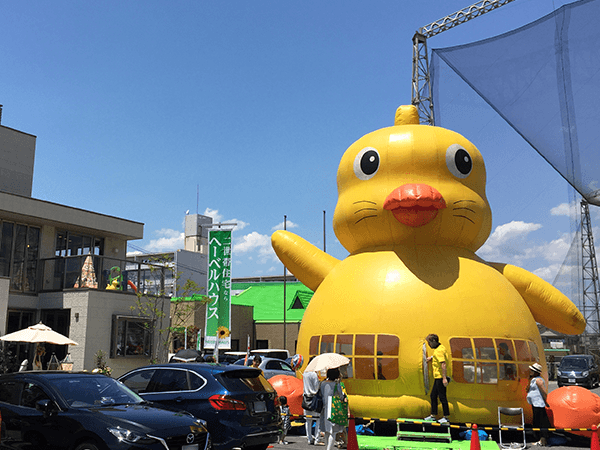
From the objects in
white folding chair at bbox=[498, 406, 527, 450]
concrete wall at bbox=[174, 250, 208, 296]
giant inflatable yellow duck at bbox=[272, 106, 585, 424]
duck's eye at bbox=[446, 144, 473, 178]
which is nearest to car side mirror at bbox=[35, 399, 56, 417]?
giant inflatable yellow duck at bbox=[272, 106, 585, 424]

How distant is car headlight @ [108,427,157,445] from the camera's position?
268 inches

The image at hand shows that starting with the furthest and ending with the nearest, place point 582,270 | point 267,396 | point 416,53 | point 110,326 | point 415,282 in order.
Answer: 1. point 582,270
2. point 416,53
3. point 110,326
4. point 415,282
5. point 267,396

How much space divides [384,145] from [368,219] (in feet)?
5.44

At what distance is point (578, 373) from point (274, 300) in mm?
20242

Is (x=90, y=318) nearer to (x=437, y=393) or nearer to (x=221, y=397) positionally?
(x=221, y=397)

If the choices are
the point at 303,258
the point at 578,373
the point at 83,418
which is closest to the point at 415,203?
the point at 303,258

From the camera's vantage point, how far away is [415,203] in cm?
1138

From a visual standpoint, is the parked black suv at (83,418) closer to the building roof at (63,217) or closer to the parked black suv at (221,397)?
the parked black suv at (221,397)

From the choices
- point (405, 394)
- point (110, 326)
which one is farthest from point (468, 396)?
point (110, 326)

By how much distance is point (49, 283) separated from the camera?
66.3ft

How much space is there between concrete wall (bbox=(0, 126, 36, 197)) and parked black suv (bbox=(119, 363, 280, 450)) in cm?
1621

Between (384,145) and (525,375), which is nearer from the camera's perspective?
(525,375)

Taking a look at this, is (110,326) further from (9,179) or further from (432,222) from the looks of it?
(432,222)

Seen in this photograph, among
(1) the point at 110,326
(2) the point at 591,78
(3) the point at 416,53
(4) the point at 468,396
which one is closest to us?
(4) the point at 468,396
